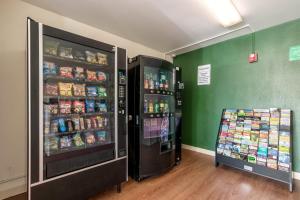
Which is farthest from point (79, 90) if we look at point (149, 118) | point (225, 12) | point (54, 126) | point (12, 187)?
point (225, 12)

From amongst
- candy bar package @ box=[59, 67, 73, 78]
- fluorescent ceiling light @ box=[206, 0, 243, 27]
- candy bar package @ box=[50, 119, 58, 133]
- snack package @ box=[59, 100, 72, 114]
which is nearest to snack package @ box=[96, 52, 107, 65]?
candy bar package @ box=[59, 67, 73, 78]

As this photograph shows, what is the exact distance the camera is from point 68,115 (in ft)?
5.35

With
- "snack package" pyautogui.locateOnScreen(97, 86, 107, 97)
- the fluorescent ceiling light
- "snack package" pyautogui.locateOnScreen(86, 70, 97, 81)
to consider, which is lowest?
"snack package" pyautogui.locateOnScreen(97, 86, 107, 97)

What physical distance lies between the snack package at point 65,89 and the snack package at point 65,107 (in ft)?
0.28

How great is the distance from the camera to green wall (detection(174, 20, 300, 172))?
231 cm

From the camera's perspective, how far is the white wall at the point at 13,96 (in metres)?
1.77

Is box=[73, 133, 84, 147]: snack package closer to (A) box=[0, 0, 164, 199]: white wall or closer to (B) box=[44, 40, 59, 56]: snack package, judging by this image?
(A) box=[0, 0, 164, 199]: white wall

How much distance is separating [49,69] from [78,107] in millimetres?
466

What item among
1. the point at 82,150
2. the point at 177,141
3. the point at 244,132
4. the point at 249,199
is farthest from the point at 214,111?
the point at 82,150

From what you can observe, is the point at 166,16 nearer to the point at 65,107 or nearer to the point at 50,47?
the point at 50,47

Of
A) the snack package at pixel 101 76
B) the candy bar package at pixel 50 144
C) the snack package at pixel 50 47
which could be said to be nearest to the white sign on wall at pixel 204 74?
the snack package at pixel 101 76

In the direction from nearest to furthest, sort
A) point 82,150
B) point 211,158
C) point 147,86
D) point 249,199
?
point 82,150
point 249,199
point 147,86
point 211,158

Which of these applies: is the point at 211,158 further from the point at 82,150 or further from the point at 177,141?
the point at 82,150

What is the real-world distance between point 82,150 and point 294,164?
9.73 ft
